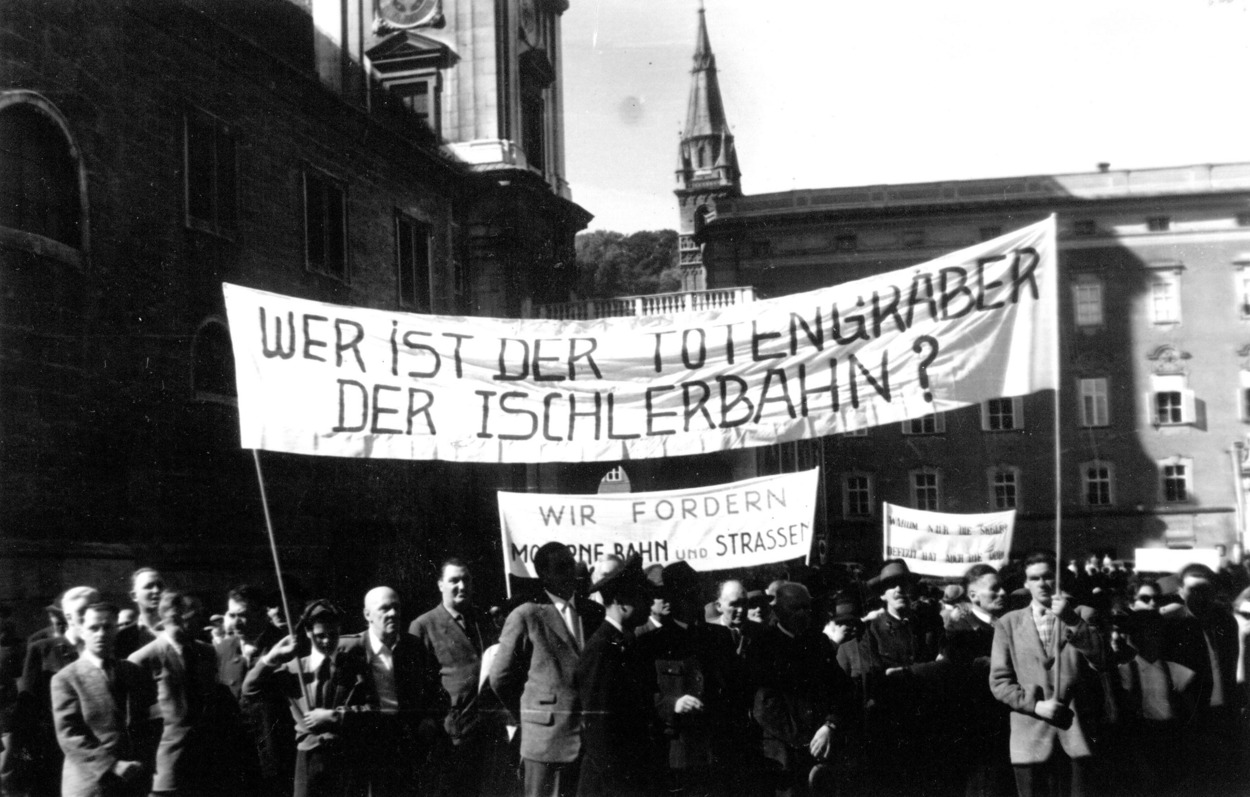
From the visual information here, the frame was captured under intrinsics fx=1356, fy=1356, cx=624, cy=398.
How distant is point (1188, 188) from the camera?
46.4 m

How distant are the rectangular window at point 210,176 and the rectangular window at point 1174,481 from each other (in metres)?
35.6

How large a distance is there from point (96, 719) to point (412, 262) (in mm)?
23617

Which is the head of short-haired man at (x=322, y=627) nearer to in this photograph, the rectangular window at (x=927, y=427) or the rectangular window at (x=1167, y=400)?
the rectangular window at (x=927, y=427)

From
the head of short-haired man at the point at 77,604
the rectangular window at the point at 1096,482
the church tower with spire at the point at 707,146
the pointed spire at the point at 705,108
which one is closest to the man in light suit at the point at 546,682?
the head of short-haired man at the point at 77,604

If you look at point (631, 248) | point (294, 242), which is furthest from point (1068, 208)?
point (631, 248)

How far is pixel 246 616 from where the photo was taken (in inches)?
300

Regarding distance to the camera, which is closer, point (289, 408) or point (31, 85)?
point (289, 408)

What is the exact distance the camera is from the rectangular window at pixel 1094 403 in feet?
155

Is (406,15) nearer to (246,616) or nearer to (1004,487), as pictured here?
(1004,487)

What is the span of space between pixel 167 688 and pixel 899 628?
4.34m

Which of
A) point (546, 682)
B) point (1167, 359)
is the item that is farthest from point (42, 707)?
point (1167, 359)

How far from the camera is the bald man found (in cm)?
704

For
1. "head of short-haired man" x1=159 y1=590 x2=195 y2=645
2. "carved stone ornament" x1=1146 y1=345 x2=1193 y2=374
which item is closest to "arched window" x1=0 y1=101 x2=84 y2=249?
"head of short-haired man" x1=159 y1=590 x2=195 y2=645

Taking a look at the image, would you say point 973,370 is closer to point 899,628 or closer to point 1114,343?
point 899,628
